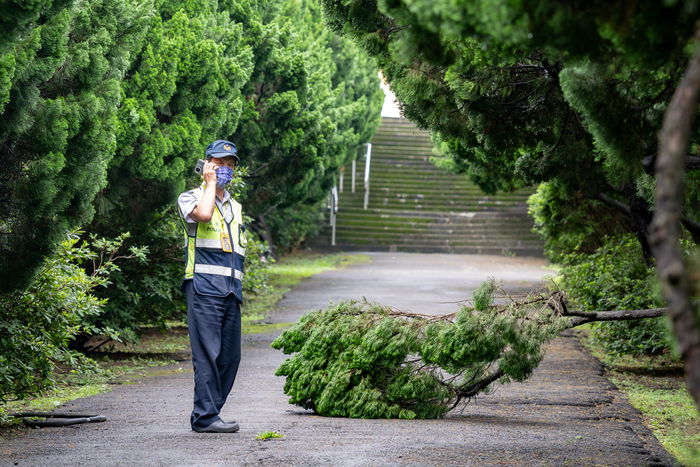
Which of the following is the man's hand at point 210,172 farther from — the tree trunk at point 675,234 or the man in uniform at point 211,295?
the tree trunk at point 675,234

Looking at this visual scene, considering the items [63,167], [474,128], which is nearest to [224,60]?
[63,167]

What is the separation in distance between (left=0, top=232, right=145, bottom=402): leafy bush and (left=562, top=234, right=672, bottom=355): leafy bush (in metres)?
5.16

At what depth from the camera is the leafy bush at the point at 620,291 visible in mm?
7297

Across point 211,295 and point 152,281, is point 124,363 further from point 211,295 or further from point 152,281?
point 211,295

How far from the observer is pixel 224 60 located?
29.0 ft

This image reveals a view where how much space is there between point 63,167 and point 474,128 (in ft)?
9.42

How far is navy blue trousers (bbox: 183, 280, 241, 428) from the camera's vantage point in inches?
181

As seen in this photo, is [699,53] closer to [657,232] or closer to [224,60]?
[657,232]

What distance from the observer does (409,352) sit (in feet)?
16.3

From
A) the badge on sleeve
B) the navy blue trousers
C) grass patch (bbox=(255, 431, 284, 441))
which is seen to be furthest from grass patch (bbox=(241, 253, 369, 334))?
grass patch (bbox=(255, 431, 284, 441))

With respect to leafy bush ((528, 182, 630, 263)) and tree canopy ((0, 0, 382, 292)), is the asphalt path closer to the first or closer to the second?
tree canopy ((0, 0, 382, 292))

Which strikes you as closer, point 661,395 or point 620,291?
point 661,395

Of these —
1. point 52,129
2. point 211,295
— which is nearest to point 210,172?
point 211,295

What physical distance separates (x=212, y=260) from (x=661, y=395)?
14.0 feet
